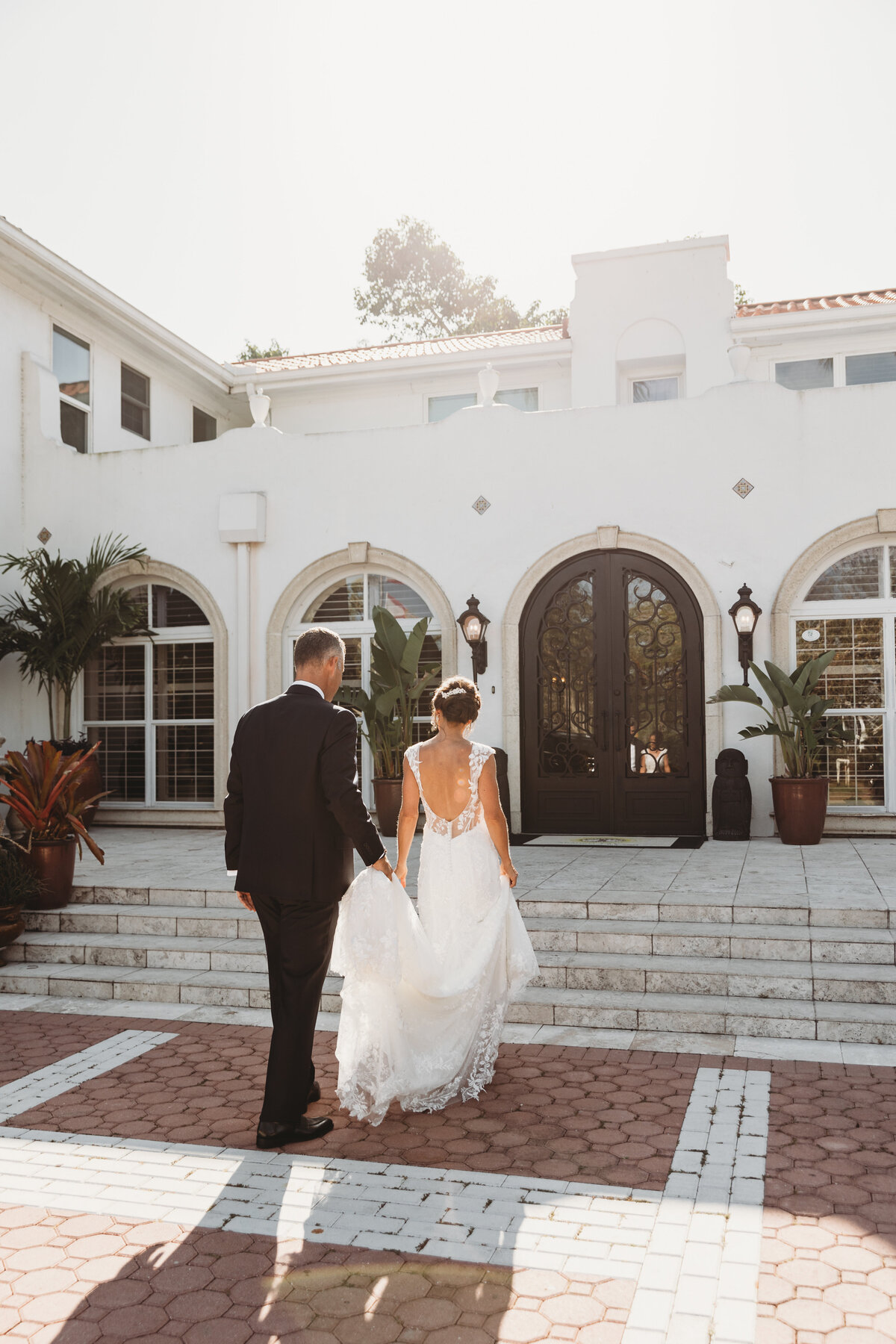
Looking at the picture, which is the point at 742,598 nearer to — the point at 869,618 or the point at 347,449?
the point at 869,618

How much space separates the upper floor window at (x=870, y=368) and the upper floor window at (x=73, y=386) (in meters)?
9.77

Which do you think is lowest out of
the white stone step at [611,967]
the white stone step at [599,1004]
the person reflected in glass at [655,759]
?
the white stone step at [599,1004]

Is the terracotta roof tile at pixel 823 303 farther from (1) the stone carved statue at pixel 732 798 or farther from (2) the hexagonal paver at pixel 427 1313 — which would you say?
(2) the hexagonal paver at pixel 427 1313

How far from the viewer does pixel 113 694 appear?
486 inches

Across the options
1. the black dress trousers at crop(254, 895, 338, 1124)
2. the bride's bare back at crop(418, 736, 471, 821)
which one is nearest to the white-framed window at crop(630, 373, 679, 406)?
the bride's bare back at crop(418, 736, 471, 821)

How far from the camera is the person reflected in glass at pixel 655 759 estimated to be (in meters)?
10.3

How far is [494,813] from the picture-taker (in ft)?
15.7

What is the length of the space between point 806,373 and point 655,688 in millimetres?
6312

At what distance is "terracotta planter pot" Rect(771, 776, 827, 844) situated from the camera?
365 inches

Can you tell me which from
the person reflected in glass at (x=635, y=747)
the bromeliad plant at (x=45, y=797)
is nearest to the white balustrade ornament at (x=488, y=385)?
the person reflected in glass at (x=635, y=747)

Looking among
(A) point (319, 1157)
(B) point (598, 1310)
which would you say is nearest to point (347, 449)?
(A) point (319, 1157)

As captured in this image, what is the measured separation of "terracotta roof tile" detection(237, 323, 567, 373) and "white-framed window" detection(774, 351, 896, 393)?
3121 millimetres

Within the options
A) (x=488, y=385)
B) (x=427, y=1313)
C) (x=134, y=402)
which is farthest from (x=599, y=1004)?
(x=134, y=402)

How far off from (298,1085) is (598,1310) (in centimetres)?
156
